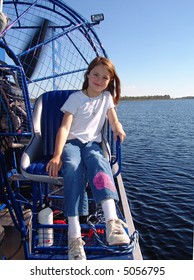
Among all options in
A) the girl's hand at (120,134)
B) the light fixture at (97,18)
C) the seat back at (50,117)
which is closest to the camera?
the girl's hand at (120,134)

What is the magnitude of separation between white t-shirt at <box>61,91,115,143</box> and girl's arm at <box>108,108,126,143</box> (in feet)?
0.21

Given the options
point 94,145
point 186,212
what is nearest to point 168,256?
point 186,212

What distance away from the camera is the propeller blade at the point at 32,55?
6.66m

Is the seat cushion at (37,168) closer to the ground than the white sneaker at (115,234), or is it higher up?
higher up

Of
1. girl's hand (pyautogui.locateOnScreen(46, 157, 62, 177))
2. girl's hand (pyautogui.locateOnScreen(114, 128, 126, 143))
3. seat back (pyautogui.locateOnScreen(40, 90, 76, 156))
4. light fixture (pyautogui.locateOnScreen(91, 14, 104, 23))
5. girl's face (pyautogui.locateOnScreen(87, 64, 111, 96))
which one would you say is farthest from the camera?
light fixture (pyautogui.locateOnScreen(91, 14, 104, 23))

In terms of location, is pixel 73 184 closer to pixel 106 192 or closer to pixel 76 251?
pixel 106 192

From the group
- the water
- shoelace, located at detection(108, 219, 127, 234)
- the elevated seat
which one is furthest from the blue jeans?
the water

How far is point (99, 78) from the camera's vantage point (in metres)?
3.19

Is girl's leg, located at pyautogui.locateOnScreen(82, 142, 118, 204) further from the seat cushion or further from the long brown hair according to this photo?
the long brown hair

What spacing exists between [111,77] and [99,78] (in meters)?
0.20

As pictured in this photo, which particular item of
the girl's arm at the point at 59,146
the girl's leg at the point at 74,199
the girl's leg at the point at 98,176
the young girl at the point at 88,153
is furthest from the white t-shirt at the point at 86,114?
the girl's leg at the point at 74,199

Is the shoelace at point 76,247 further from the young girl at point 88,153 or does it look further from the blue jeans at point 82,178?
the blue jeans at point 82,178

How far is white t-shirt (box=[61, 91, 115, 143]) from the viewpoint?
3.22 metres

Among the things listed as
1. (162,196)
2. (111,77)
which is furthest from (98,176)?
(162,196)
